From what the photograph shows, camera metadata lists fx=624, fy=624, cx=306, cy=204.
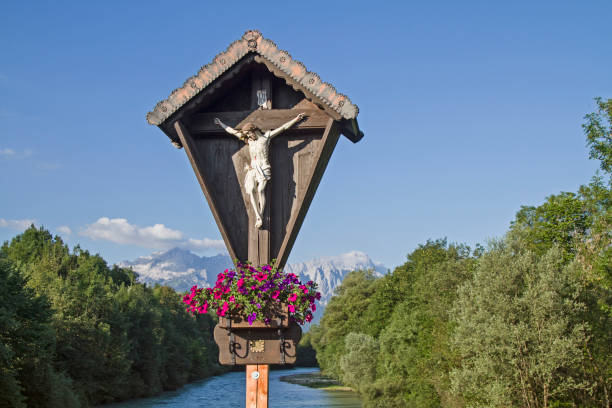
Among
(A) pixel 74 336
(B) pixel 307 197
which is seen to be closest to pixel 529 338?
(B) pixel 307 197

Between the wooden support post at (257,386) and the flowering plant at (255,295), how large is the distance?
24.5 inches

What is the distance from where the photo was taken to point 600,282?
1057 inches

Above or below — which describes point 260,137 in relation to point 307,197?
above

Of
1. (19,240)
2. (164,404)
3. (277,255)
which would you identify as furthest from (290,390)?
(277,255)

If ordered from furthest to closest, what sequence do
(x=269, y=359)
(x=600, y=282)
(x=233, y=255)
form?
(x=600, y=282) → (x=233, y=255) → (x=269, y=359)

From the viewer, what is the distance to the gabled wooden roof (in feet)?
25.7

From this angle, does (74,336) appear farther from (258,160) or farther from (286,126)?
(286,126)

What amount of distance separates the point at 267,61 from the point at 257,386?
4.01 meters

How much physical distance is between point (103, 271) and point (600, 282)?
52.4 meters

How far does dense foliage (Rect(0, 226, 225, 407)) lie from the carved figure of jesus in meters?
17.2

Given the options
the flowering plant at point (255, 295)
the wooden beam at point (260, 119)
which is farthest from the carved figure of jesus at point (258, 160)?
the flowering plant at point (255, 295)

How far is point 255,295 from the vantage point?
718cm

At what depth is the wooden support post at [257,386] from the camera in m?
7.23

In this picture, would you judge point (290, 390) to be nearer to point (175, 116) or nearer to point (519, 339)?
point (519, 339)
